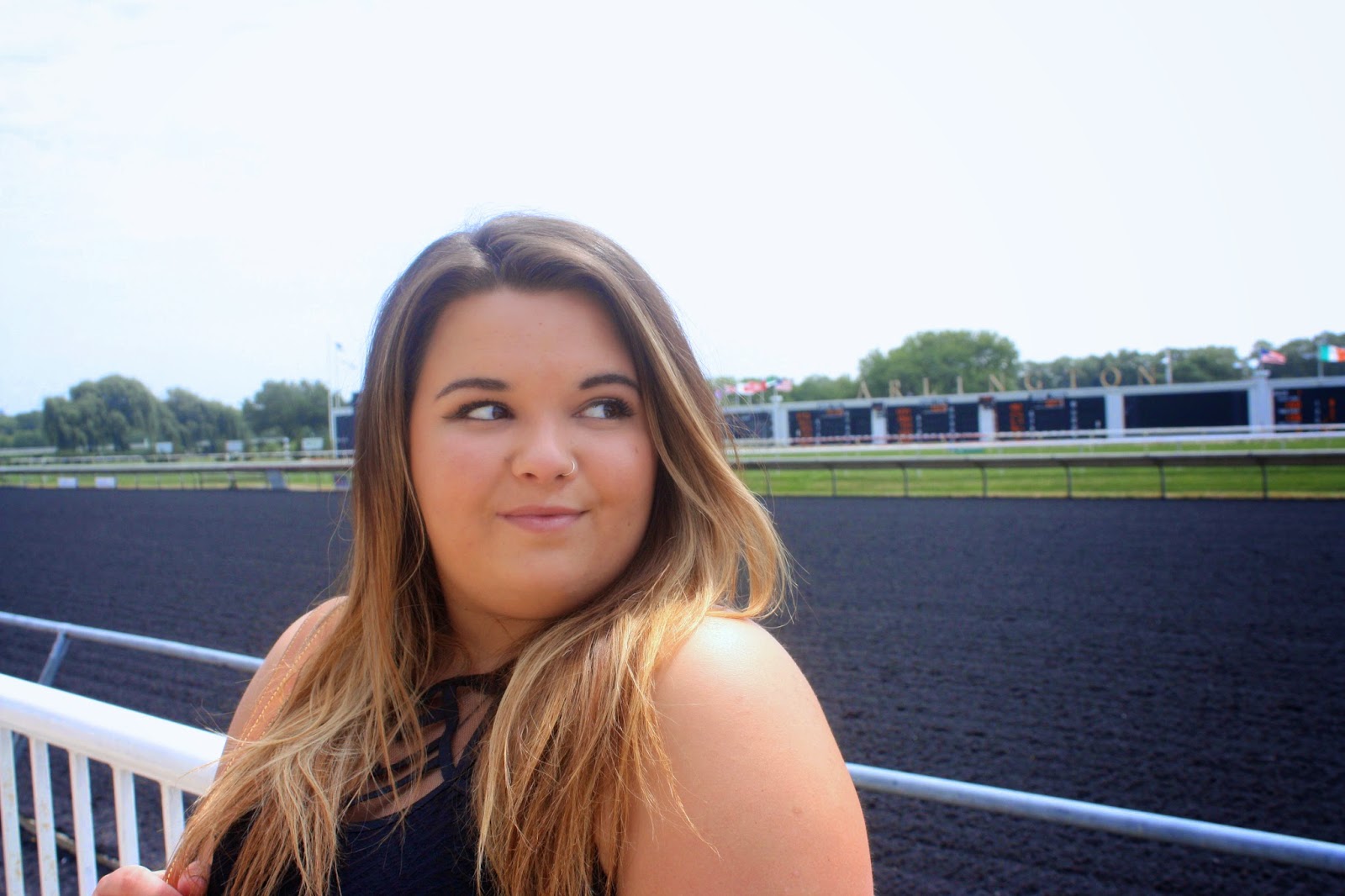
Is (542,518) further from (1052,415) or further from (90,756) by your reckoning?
(1052,415)

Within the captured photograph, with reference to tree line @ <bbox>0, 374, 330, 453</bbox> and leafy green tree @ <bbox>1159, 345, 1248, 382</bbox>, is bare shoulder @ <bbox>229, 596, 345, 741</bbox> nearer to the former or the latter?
tree line @ <bbox>0, 374, 330, 453</bbox>

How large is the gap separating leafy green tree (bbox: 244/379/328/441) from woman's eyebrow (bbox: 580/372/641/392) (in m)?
23.3

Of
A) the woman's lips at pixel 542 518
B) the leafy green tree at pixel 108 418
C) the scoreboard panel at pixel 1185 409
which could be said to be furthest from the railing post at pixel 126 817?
the scoreboard panel at pixel 1185 409

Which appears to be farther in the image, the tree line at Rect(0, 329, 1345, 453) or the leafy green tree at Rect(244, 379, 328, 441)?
the leafy green tree at Rect(244, 379, 328, 441)

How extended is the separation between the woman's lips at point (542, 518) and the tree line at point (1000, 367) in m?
51.5

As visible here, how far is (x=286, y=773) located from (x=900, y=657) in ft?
Result: 23.3

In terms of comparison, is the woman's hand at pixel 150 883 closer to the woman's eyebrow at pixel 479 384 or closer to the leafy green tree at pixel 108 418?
the woman's eyebrow at pixel 479 384

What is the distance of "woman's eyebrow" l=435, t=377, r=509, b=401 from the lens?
1.33 meters

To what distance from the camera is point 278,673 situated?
5.59ft

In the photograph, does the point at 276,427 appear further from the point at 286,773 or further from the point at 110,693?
the point at 286,773

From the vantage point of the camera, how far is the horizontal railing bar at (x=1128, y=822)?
1821mm

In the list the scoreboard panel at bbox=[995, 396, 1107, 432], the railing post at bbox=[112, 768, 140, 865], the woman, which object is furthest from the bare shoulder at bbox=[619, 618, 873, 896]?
the scoreboard panel at bbox=[995, 396, 1107, 432]

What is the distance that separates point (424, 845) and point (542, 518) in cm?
44

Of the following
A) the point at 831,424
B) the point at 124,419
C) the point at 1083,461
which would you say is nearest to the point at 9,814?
the point at 124,419
